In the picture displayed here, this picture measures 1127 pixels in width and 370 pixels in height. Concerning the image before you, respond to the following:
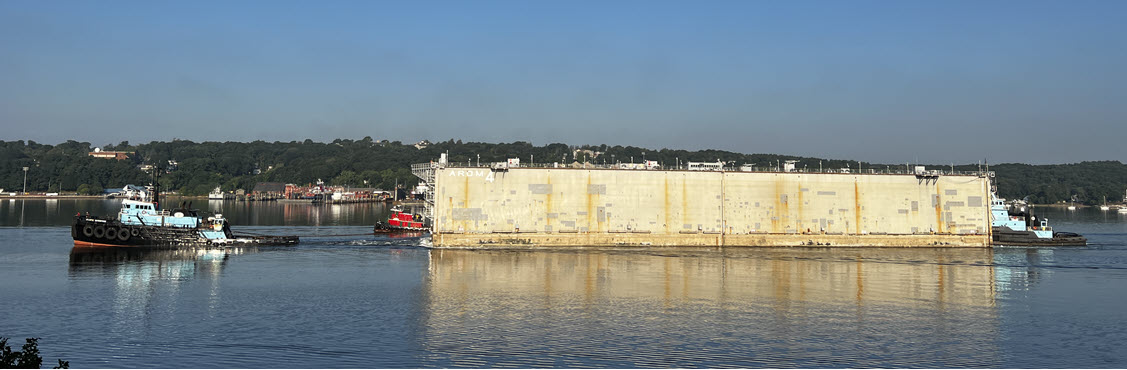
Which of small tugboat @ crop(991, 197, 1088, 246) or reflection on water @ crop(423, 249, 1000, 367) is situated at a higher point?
small tugboat @ crop(991, 197, 1088, 246)

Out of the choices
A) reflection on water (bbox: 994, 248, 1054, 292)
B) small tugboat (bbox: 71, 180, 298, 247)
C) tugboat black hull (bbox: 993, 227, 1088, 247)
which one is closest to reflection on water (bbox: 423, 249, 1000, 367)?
reflection on water (bbox: 994, 248, 1054, 292)

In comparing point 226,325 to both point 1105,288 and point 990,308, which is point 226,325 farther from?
point 1105,288

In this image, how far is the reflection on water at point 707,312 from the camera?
26.5 metres

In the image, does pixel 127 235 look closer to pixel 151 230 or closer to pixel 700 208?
pixel 151 230

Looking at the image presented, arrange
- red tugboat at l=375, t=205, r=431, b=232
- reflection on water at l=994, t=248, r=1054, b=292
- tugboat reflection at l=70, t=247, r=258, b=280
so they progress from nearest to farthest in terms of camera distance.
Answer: reflection on water at l=994, t=248, r=1054, b=292, tugboat reflection at l=70, t=247, r=258, b=280, red tugboat at l=375, t=205, r=431, b=232

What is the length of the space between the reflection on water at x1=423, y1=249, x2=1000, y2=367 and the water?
0.46ft

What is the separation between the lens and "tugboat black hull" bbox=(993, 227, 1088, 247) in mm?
72312

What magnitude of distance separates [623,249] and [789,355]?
36.1 meters

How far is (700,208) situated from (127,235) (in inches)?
1827

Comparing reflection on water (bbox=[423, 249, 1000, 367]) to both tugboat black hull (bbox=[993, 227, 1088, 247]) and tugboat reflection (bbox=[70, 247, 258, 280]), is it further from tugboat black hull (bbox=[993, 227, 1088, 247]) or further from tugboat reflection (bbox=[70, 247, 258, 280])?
tugboat black hull (bbox=[993, 227, 1088, 247])

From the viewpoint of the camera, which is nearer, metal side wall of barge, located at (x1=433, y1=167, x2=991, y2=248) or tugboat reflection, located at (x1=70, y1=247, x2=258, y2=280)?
tugboat reflection, located at (x1=70, y1=247, x2=258, y2=280)

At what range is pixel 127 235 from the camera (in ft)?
206

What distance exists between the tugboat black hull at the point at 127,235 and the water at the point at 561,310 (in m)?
4.09

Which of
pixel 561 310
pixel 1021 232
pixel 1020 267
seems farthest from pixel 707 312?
pixel 1021 232
